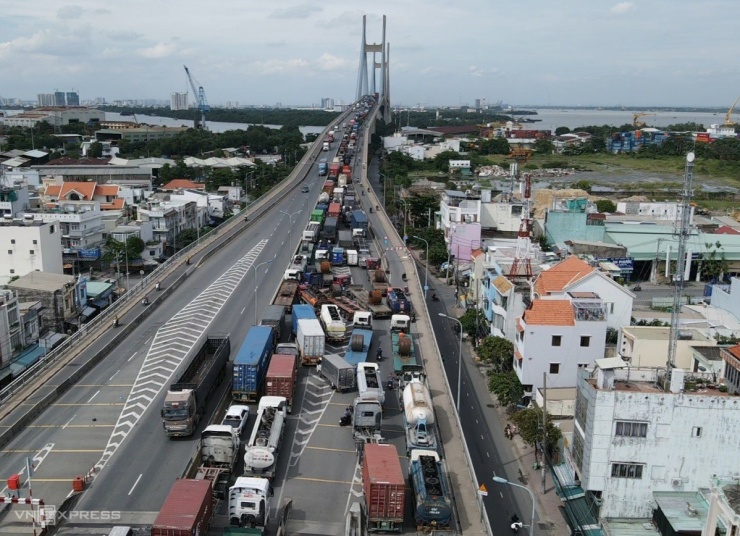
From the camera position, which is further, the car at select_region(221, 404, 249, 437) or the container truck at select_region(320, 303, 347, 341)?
the container truck at select_region(320, 303, 347, 341)

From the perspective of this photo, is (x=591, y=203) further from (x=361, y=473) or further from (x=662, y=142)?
(x=662, y=142)

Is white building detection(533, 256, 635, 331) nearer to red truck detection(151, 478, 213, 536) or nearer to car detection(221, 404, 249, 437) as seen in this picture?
car detection(221, 404, 249, 437)

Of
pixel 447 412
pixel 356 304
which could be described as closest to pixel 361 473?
pixel 447 412

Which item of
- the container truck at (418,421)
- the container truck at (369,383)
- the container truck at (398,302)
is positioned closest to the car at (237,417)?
the container truck at (369,383)

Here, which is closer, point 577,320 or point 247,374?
point 247,374

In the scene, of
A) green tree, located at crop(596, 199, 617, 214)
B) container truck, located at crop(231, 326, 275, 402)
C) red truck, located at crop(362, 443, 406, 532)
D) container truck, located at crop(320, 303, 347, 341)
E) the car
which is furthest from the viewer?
green tree, located at crop(596, 199, 617, 214)

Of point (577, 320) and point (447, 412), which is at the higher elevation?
point (577, 320)

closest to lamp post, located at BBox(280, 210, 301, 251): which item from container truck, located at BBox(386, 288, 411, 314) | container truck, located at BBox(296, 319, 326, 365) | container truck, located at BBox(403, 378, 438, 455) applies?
container truck, located at BBox(386, 288, 411, 314)

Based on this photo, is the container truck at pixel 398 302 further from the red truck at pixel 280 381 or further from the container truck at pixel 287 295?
the red truck at pixel 280 381
